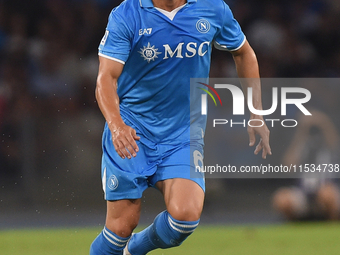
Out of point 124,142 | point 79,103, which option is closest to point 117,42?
point 124,142

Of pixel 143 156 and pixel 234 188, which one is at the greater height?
pixel 143 156

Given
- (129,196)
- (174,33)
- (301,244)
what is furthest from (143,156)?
(301,244)

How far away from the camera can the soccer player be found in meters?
3.85

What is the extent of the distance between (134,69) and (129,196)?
2.95 feet

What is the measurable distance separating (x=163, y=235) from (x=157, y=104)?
937mm

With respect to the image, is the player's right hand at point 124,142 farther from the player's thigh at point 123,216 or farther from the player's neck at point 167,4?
the player's neck at point 167,4

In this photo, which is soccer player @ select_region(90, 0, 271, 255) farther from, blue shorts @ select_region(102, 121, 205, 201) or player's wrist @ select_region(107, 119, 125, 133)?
player's wrist @ select_region(107, 119, 125, 133)

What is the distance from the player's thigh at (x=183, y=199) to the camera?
12.5ft

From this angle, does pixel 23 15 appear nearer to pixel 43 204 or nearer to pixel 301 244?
pixel 43 204

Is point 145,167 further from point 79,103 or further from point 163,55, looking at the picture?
point 79,103

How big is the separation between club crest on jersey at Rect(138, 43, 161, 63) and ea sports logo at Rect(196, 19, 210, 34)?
1.16ft

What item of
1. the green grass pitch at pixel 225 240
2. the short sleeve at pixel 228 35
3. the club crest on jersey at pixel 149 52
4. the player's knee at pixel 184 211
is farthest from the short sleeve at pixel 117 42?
the green grass pitch at pixel 225 240

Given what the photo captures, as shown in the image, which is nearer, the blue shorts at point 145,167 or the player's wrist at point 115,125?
the player's wrist at point 115,125

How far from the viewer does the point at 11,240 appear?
6402mm
